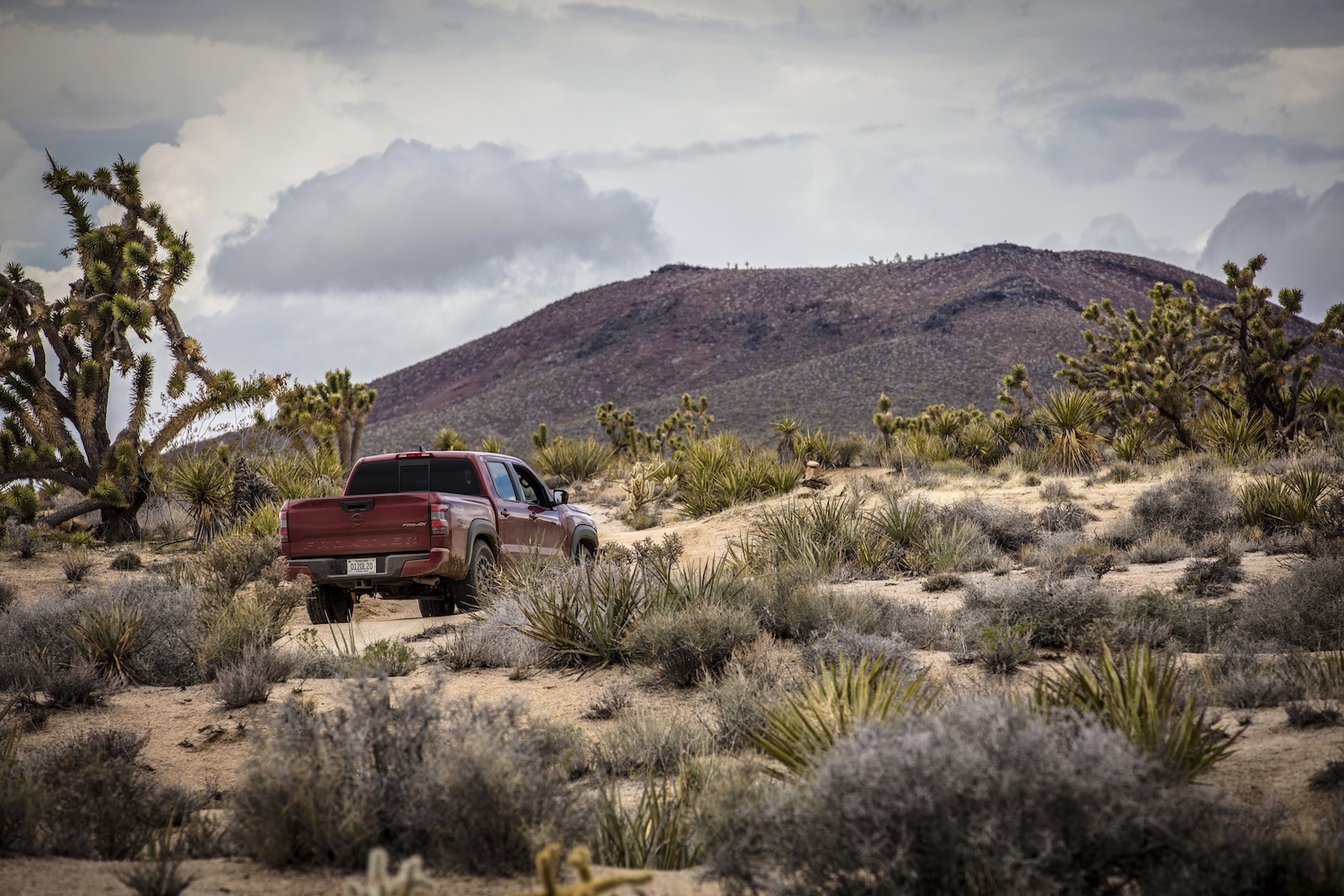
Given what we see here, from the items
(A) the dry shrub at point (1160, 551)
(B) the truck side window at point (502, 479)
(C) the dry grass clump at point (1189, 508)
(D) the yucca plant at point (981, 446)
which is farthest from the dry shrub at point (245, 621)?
(D) the yucca plant at point (981, 446)

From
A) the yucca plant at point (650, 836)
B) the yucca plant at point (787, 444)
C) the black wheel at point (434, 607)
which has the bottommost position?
the yucca plant at point (650, 836)

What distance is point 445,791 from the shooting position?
3.92m

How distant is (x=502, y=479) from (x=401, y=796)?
338 inches

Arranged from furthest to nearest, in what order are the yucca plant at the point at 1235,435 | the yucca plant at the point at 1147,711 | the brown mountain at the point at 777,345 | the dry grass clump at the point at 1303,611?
the brown mountain at the point at 777,345 → the yucca plant at the point at 1235,435 → the dry grass clump at the point at 1303,611 → the yucca plant at the point at 1147,711

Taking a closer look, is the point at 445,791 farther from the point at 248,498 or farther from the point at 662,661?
the point at 248,498

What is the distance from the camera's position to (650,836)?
13.7ft

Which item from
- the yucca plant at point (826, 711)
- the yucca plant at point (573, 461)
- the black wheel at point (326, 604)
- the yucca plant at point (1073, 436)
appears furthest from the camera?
the yucca plant at point (573, 461)

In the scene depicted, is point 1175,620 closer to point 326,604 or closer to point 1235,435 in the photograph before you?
point 326,604

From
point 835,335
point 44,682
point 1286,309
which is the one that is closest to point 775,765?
point 44,682

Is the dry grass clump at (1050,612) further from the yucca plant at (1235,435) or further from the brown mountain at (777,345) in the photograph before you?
the brown mountain at (777,345)

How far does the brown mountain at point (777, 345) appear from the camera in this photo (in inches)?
2496

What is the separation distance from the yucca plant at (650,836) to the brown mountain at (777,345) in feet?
164

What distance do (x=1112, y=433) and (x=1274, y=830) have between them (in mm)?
21903

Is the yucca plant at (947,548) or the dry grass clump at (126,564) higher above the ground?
the dry grass clump at (126,564)
